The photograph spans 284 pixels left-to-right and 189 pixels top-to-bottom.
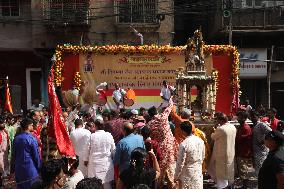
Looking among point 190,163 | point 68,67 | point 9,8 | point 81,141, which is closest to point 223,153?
point 190,163

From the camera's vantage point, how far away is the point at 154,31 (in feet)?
78.5

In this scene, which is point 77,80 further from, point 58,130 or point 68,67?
point 58,130

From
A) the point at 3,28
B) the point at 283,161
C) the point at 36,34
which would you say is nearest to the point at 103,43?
the point at 36,34

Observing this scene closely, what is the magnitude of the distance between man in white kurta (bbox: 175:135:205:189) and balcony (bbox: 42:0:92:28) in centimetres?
1659

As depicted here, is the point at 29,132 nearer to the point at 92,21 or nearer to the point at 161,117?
the point at 161,117

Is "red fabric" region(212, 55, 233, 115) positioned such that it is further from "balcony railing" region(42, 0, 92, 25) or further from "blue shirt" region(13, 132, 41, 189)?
"blue shirt" region(13, 132, 41, 189)

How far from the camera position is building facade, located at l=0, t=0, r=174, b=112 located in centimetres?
2333

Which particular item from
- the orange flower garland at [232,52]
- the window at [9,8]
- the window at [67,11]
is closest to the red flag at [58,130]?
the orange flower garland at [232,52]

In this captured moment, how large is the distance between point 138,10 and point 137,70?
597 centimetres

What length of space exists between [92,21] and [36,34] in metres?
2.77

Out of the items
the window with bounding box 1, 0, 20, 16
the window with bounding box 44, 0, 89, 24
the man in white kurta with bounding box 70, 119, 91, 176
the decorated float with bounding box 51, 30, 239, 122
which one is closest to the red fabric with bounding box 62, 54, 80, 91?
the decorated float with bounding box 51, 30, 239, 122

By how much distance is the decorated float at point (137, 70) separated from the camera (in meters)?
18.1

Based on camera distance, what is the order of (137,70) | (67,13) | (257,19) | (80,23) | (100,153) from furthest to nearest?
(257,19), (67,13), (80,23), (137,70), (100,153)

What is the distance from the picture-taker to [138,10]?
23828 mm
